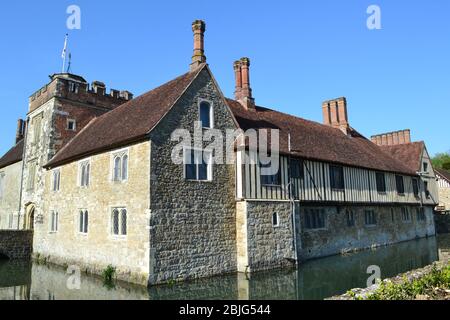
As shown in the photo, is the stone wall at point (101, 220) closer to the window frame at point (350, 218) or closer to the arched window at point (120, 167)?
the arched window at point (120, 167)

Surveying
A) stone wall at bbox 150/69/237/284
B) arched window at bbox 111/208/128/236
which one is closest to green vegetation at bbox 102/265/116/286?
arched window at bbox 111/208/128/236

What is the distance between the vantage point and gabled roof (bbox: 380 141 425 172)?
28.1 meters

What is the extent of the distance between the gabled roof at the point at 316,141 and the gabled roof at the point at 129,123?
3.77m

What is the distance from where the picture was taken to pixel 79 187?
16.0 m

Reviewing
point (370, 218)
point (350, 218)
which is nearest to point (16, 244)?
point (350, 218)

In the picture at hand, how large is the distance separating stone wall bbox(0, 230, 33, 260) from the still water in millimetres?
2278

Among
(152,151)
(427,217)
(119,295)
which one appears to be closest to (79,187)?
(152,151)

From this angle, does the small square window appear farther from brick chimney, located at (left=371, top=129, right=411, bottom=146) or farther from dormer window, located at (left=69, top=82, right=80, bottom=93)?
brick chimney, located at (left=371, top=129, right=411, bottom=146)

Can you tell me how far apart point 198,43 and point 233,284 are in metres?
9.89

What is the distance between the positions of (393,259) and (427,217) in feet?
47.0

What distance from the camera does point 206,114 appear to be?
14227 mm

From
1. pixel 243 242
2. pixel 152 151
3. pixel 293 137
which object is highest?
pixel 293 137

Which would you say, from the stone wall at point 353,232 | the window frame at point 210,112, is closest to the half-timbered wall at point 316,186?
the stone wall at point 353,232
